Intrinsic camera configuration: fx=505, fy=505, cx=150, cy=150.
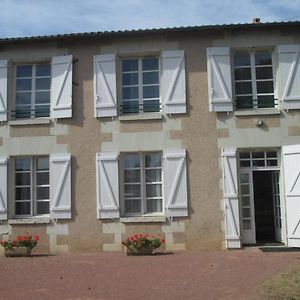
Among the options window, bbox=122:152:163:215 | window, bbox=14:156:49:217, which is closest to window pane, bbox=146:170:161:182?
window, bbox=122:152:163:215

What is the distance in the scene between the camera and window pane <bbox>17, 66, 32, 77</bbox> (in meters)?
12.3

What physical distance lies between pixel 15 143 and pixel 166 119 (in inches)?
142

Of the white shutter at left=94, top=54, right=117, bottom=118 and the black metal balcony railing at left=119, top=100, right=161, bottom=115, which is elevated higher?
the white shutter at left=94, top=54, right=117, bottom=118

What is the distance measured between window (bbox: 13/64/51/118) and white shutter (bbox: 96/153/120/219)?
6.15 feet

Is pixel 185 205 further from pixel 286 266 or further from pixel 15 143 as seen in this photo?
pixel 15 143

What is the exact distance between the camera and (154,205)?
11641 mm

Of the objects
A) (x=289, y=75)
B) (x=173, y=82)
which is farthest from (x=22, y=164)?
(x=289, y=75)

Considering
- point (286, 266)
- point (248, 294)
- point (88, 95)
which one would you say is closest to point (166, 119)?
point (88, 95)

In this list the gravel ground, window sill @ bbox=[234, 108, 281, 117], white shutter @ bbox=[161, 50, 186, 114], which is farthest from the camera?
white shutter @ bbox=[161, 50, 186, 114]

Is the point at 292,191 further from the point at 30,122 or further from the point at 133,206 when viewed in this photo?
the point at 30,122

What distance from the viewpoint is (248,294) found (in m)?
Result: 6.82

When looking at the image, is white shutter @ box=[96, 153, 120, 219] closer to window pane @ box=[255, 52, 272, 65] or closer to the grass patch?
window pane @ box=[255, 52, 272, 65]

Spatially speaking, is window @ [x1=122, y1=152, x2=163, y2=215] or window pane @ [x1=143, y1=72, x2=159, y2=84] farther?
window pane @ [x1=143, y1=72, x2=159, y2=84]

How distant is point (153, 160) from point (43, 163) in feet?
8.64
